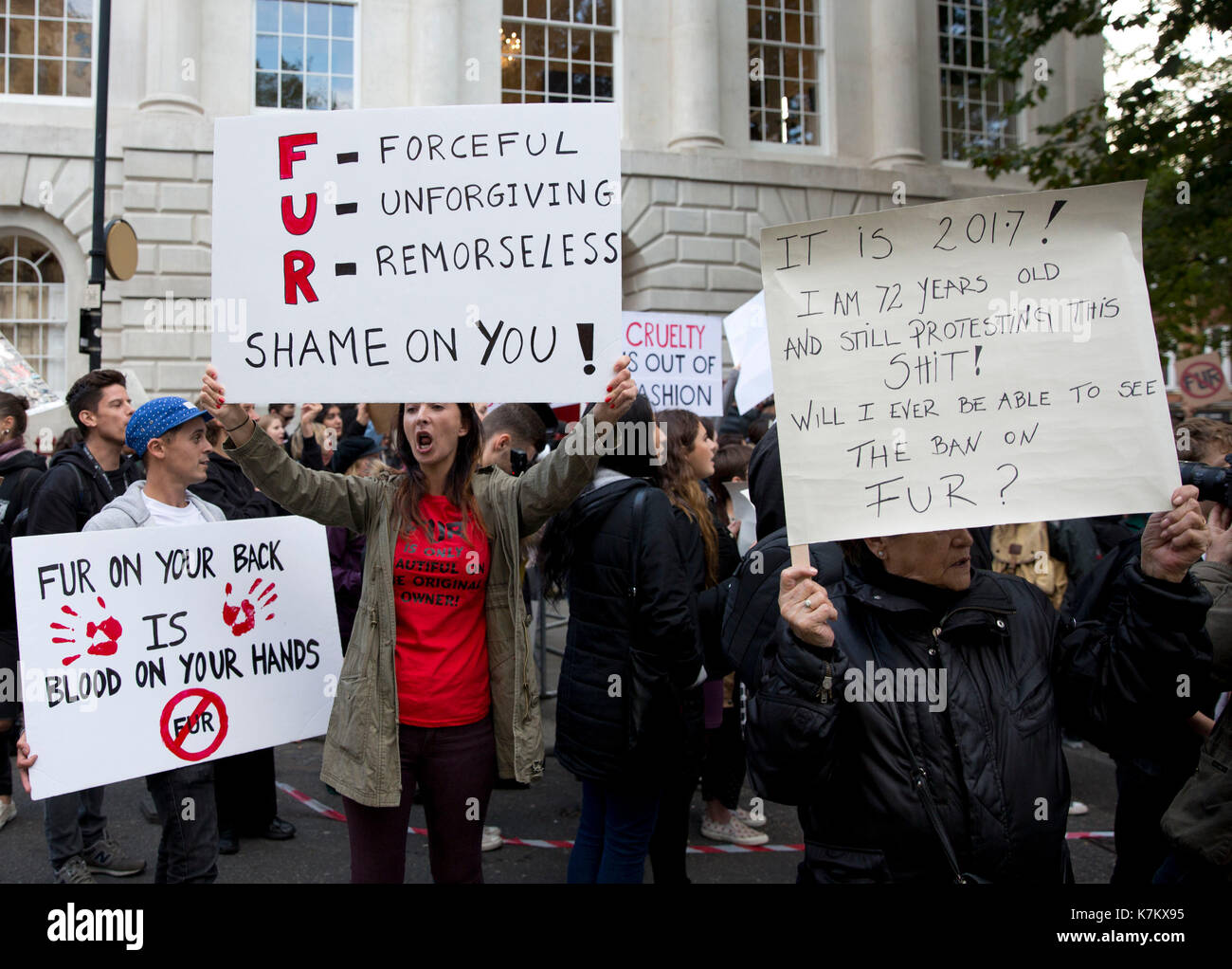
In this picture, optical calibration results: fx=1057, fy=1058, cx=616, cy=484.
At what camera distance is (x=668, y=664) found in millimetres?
3746

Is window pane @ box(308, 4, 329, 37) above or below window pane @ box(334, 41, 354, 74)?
above

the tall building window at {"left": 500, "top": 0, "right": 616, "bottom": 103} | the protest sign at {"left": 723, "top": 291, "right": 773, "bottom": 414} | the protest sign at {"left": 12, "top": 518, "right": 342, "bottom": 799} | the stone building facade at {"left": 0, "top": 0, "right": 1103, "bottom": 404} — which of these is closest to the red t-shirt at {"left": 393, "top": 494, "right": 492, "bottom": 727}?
the protest sign at {"left": 12, "top": 518, "right": 342, "bottom": 799}

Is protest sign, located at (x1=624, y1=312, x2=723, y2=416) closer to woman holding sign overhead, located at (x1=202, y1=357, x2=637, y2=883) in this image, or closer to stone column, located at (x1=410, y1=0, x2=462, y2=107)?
woman holding sign overhead, located at (x1=202, y1=357, x2=637, y2=883)

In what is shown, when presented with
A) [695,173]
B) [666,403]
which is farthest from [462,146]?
[695,173]

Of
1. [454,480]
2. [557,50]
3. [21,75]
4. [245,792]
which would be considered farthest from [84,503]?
[557,50]

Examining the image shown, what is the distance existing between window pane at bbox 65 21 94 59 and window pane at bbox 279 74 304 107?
2613 millimetres

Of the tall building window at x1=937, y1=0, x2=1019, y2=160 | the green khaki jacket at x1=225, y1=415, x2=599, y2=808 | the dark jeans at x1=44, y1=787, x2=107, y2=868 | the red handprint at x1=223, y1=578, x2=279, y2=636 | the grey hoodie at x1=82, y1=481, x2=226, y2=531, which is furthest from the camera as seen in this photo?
the tall building window at x1=937, y1=0, x2=1019, y2=160

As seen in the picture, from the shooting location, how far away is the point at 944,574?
2.34 metres

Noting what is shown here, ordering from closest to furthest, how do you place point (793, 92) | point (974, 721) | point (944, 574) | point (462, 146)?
point (974, 721) → point (944, 574) → point (462, 146) → point (793, 92)

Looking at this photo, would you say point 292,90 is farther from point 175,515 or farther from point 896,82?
point 175,515

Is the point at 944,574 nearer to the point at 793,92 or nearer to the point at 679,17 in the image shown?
the point at 679,17

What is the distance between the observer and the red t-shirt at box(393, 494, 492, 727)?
10.1 feet

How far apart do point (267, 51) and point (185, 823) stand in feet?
47.8
